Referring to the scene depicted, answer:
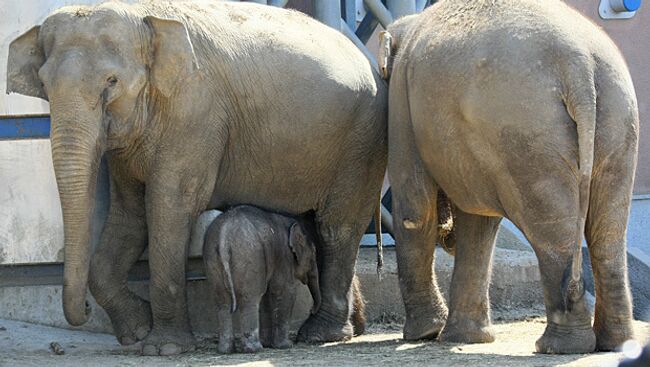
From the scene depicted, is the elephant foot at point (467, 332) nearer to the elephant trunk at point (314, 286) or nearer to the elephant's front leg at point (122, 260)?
the elephant trunk at point (314, 286)

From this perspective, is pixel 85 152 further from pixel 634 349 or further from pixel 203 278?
pixel 634 349

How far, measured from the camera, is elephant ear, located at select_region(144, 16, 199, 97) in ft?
19.7

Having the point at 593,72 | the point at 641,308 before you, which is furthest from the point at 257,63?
→ the point at 641,308

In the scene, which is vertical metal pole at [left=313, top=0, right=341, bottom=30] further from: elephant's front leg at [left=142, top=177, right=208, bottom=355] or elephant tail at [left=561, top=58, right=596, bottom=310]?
elephant tail at [left=561, top=58, right=596, bottom=310]

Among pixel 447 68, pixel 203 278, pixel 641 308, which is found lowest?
pixel 641 308

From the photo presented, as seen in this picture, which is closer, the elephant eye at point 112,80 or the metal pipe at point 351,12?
the elephant eye at point 112,80

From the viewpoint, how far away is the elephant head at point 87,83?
18.4 ft

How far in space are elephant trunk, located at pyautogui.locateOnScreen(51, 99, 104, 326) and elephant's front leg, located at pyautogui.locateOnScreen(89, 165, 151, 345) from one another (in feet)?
1.92

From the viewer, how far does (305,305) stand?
7.35m

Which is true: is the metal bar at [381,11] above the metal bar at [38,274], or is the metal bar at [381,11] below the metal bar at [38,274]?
above

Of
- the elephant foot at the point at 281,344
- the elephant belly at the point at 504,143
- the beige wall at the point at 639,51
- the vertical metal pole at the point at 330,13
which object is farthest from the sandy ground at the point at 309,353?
the beige wall at the point at 639,51

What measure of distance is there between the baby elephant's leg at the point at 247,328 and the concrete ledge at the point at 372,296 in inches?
40.5

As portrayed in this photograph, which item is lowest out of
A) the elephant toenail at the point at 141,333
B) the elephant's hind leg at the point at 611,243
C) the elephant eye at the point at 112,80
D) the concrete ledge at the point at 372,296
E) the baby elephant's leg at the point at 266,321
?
the concrete ledge at the point at 372,296

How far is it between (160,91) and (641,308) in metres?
3.95
